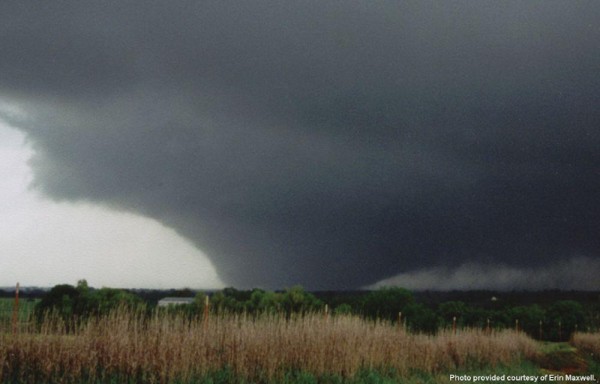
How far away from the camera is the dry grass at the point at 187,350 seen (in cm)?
1222

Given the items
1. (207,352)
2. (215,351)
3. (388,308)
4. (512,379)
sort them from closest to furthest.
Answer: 1. (207,352)
2. (215,351)
3. (512,379)
4. (388,308)

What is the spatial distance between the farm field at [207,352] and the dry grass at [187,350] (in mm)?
23

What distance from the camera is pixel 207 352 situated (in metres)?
13.6

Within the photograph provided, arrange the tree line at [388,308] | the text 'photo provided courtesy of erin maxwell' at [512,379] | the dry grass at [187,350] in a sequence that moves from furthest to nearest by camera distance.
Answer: the tree line at [388,308], the text 'photo provided courtesy of erin maxwell' at [512,379], the dry grass at [187,350]

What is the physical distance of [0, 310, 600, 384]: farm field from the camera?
12227 mm

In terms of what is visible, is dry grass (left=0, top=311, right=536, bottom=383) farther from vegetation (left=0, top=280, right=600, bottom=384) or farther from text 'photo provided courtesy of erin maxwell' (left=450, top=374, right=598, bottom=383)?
text 'photo provided courtesy of erin maxwell' (left=450, top=374, right=598, bottom=383)

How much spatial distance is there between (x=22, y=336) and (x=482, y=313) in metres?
57.3

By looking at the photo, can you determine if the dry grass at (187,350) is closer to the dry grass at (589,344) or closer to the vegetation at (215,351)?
the vegetation at (215,351)

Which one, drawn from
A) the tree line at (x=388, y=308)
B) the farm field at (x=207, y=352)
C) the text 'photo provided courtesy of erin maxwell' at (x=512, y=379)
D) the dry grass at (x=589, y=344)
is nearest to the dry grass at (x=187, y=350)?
the farm field at (x=207, y=352)

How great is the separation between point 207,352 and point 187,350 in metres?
1.07

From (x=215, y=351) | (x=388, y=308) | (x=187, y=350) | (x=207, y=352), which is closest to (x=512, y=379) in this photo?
(x=215, y=351)

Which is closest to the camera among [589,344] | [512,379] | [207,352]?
[207,352]

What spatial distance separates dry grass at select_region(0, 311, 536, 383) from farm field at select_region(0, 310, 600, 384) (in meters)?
0.02

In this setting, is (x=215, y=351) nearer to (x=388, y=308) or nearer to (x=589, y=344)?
→ (x=589, y=344)
